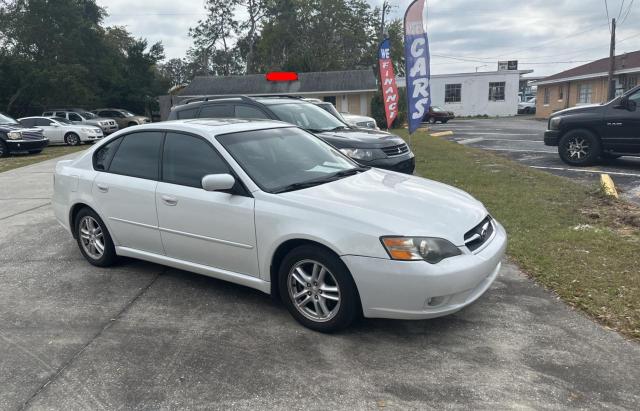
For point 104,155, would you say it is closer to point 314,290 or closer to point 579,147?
point 314,290

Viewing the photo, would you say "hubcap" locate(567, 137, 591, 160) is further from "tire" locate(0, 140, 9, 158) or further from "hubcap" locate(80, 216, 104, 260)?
"tire" locate(0, 140, 9, 158)

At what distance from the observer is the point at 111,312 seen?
425 centimetres

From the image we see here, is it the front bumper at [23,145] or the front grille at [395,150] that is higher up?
the front grille at [395,150]

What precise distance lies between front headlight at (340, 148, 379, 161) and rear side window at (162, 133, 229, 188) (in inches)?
152

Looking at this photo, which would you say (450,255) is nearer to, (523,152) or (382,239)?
(382,239)

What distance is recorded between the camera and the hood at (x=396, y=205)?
350 centimetres

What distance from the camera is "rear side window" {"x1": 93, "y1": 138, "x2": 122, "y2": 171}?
5109 mm

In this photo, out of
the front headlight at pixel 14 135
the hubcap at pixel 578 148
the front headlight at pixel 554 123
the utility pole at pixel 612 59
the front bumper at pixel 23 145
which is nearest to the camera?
the hubcap at pixel 578 148

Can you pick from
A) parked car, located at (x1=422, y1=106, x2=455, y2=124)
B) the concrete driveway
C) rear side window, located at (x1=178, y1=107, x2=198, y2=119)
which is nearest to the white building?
parked car, located at (x1=422, y1=106, x2=455, y2=124)

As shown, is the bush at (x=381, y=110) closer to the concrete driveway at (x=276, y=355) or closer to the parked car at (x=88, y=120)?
the parked car at (x=88, y=120)

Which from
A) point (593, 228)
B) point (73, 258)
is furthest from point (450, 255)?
point (73, 258)

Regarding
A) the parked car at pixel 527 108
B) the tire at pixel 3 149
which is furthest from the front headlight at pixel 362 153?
the parked car at pixel 527 108

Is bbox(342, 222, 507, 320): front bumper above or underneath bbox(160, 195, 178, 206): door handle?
underneath

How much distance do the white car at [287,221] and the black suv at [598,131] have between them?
8.22 meters
